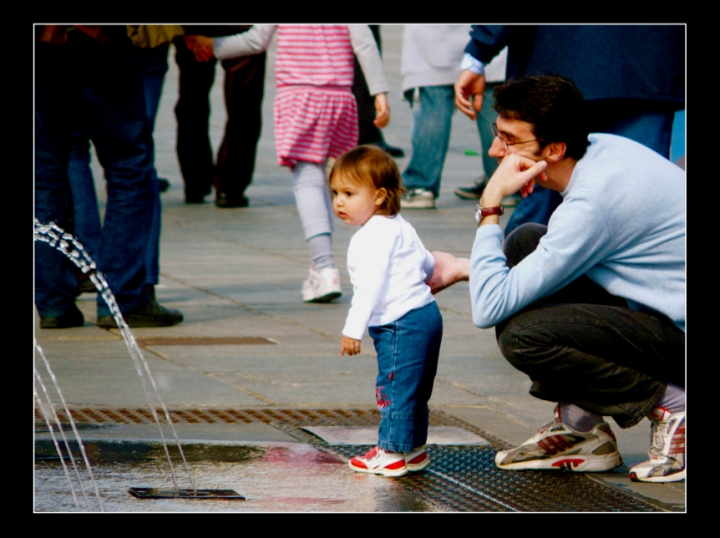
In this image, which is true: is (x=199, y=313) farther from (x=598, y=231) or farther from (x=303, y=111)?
(x=598, y=231)

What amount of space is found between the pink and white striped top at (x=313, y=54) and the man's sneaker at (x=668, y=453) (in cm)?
344

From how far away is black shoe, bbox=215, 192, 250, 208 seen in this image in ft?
33.0

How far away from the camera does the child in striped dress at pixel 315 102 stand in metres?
6.79

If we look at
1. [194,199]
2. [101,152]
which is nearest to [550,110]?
[101,152]

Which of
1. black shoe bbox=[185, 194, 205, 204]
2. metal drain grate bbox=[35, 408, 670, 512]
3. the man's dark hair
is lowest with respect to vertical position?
black shoe bbox=[185, 194, 205, 204]

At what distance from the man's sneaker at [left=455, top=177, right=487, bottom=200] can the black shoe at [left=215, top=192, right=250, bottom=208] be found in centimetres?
178

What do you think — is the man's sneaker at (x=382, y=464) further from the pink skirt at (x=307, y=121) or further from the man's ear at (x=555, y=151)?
the pink skirt at (x=307, y=121)

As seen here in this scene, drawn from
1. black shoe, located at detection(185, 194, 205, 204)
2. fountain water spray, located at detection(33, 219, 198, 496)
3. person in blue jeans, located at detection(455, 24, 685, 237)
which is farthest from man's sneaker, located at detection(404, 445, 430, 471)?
black shoe, located at detection(185, 194, 205, 204)

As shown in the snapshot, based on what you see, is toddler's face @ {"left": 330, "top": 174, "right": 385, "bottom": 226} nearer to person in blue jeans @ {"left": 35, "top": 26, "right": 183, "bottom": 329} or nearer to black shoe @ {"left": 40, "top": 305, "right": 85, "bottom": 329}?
person in blue jeans @ {"left": 35, "top": 26, "right": 183, "bottom": 329}
